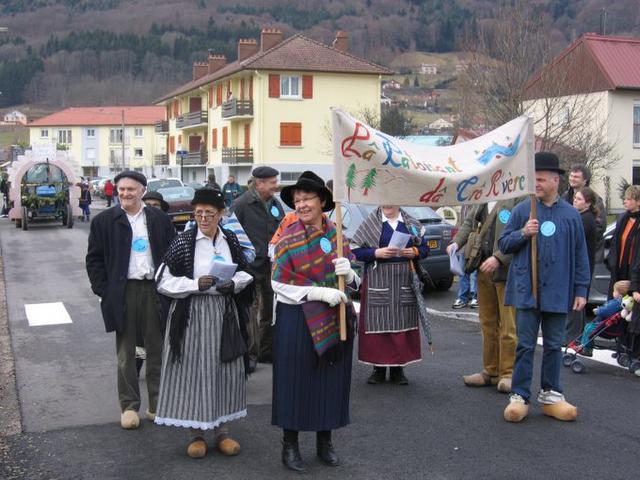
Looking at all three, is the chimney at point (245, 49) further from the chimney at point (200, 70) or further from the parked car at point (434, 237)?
the parked car at point (434, 237)

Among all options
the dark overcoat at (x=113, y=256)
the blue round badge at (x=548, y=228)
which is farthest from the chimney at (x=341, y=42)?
the dark overcoat at (x=113, y=256)

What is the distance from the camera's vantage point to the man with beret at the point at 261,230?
891 centimetres

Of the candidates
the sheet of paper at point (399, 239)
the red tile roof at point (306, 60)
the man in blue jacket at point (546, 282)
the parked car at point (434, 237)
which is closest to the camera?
the man in blue jacket at point (546, 282)

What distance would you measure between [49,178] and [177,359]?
2678 cm

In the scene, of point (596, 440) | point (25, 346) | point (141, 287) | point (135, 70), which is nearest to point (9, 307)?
point (25, 346)

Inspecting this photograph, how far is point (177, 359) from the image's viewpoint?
19.8ft

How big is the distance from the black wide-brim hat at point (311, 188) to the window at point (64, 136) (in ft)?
400

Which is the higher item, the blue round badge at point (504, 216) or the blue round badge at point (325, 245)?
the blue round badge at point (504, 216)

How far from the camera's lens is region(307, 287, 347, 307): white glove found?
5.70 meters

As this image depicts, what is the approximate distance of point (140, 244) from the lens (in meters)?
6.84

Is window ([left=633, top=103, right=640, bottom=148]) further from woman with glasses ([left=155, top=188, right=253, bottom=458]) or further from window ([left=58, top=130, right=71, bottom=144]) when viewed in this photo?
window ([left=58, top=130, right=71, bottom=144])

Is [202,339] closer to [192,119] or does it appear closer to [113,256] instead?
[113,256]

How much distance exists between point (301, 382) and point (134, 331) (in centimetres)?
175

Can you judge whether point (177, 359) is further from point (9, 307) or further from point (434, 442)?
point (9, 307)
